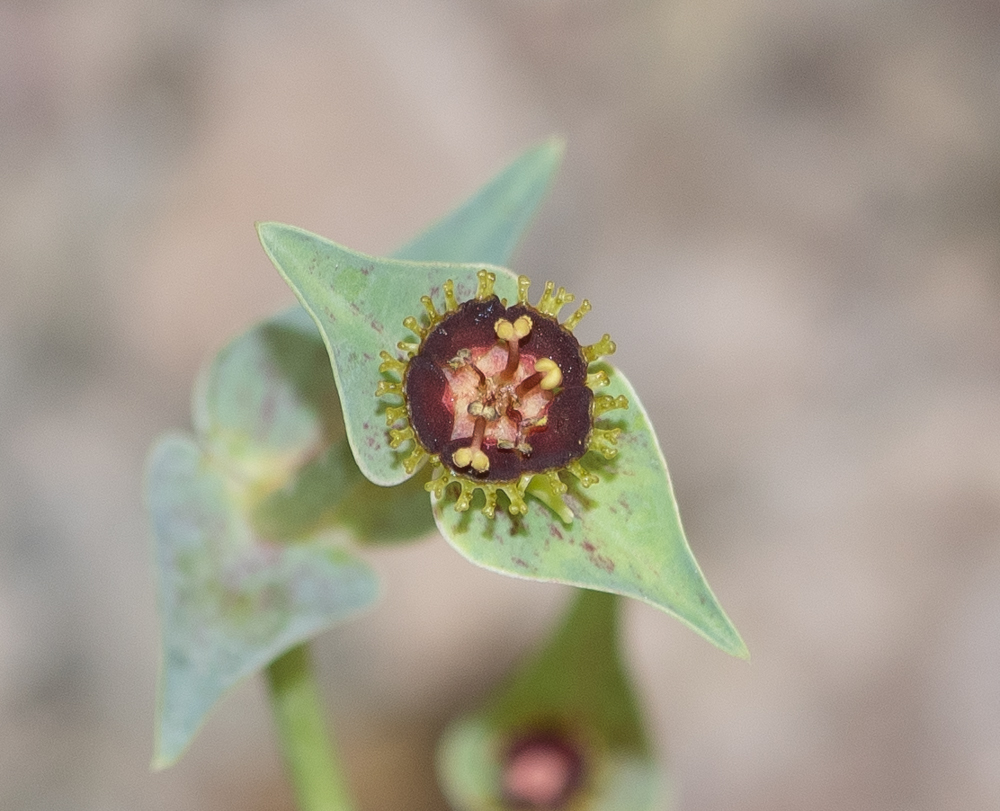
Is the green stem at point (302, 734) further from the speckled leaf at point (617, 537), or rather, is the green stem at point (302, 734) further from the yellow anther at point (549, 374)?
the yellow anther at point (549, 374)

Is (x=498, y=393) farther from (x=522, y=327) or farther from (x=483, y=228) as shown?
(x=483, y=228)

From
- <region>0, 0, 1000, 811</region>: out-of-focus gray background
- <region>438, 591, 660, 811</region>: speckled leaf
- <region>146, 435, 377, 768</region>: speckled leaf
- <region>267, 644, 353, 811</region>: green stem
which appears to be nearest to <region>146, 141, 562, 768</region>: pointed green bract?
<region>146, 435, 377, 768</region>: speckled leaf

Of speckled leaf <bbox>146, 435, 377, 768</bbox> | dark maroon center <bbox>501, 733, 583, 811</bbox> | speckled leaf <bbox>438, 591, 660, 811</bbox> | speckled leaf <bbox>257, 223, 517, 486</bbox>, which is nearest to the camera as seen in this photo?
speckled leaf <bbox>257, 223, 517, 486</bbox>

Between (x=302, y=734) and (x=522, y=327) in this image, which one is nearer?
(x=522, y=327)

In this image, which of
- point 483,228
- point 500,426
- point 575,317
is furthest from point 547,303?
point 483,228

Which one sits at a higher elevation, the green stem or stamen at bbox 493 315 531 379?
stamen at bbox 493 315 531 379

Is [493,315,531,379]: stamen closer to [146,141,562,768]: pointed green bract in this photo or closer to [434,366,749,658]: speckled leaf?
[434,366,749,658]: speckled leaf
